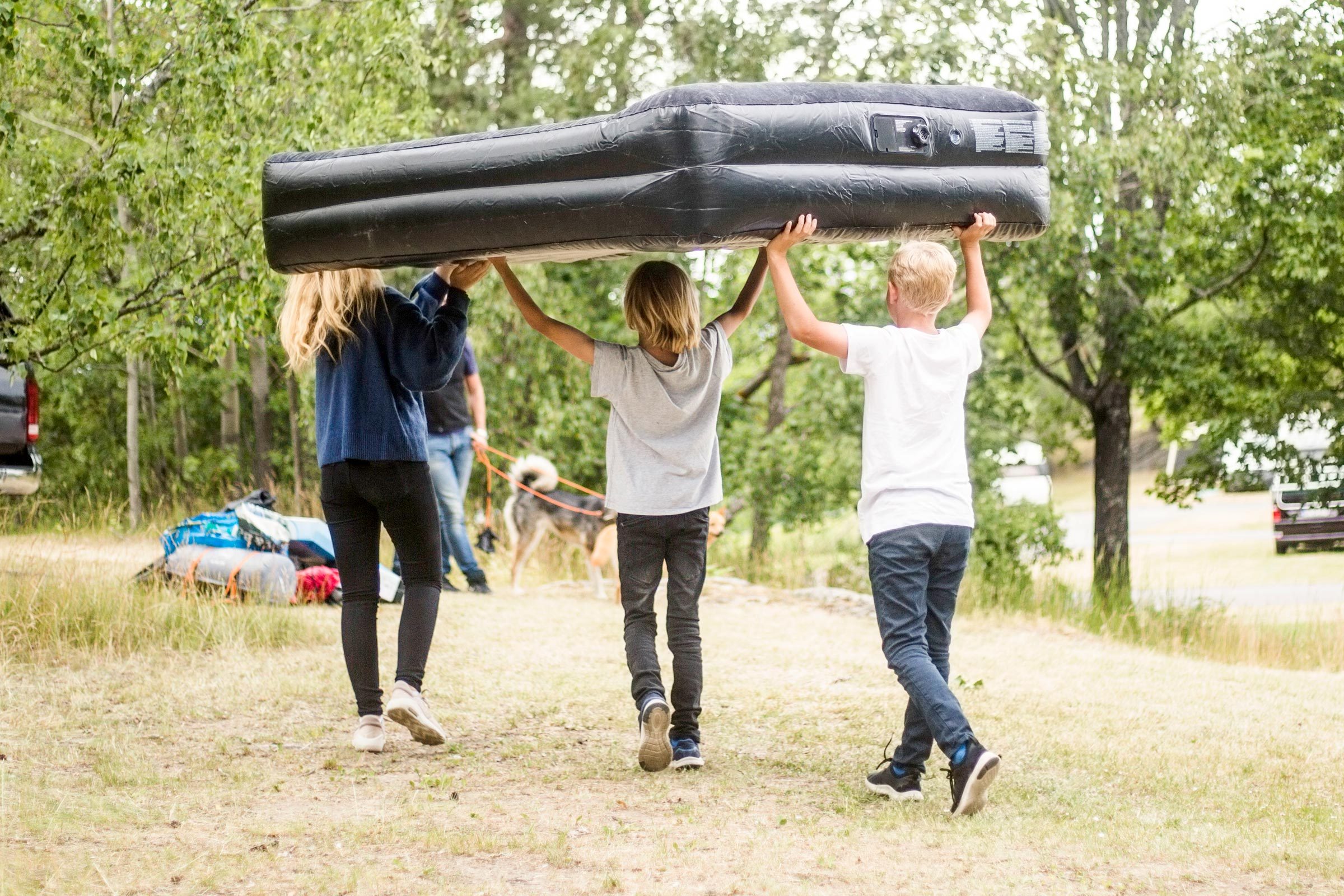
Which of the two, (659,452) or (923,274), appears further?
(659,452)

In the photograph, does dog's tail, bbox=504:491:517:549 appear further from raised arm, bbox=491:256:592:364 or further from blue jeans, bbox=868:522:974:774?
blue jeans, bbox=868:522:974:774

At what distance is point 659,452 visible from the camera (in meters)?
4.21

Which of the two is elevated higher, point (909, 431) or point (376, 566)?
point (909, 431)

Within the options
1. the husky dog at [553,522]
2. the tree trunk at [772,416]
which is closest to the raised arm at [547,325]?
the husky dog at [553,522]

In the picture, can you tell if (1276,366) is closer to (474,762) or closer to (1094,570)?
(1094,570)

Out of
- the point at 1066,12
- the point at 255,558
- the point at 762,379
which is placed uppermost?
the point at 1066,12

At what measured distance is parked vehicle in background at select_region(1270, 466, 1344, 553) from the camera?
13.5 m

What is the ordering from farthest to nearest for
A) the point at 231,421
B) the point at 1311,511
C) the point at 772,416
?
the point at 231,421
the point at 772,416
the point at 1311,511

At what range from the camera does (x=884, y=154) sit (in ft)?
12.1

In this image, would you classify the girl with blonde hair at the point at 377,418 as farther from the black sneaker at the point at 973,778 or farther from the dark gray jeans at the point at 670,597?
the black sneaker at the point at 973,778

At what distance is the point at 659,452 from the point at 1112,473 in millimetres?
11456

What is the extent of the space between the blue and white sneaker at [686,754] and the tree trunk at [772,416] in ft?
29.9

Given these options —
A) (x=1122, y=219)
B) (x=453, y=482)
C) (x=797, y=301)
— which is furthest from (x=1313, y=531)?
(x=797, y=301)

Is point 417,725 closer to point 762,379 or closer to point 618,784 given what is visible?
point 618,784
